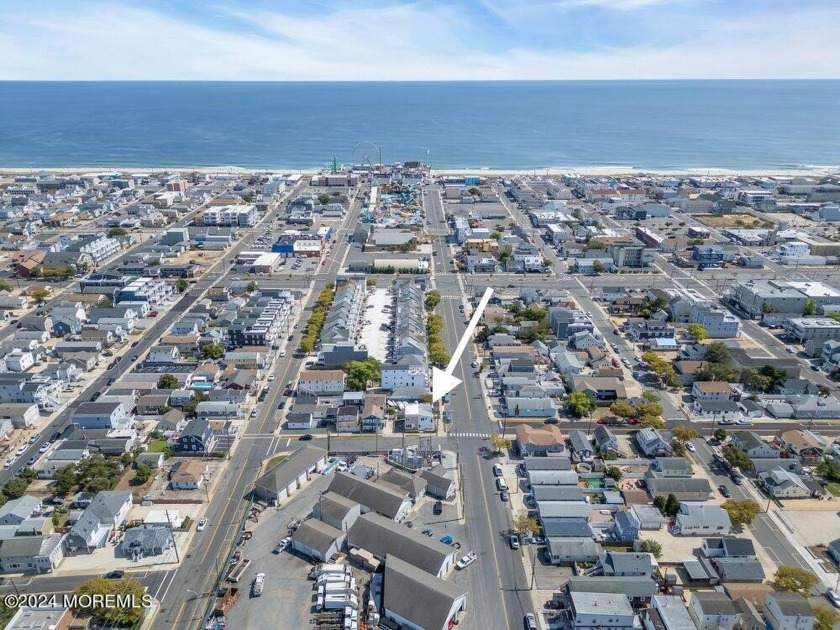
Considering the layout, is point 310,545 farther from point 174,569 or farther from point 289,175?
point 289,175

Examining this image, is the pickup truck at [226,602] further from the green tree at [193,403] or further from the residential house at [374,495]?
the green tree at [193,403]

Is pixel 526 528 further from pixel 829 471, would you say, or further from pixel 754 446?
pixel 829 471

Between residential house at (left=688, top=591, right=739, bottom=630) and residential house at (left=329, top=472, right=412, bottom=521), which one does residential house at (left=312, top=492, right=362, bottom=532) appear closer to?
residential house at (left=329, top=472, right=412, bottom=521)

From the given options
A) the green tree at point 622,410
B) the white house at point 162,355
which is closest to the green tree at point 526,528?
the green tree at point 622,410

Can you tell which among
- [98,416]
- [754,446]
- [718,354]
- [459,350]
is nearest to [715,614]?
[754,446]

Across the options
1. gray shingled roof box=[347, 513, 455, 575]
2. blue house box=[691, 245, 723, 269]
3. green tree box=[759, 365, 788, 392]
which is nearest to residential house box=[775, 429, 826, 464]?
green tree box=[759, 365, 788, 392]
